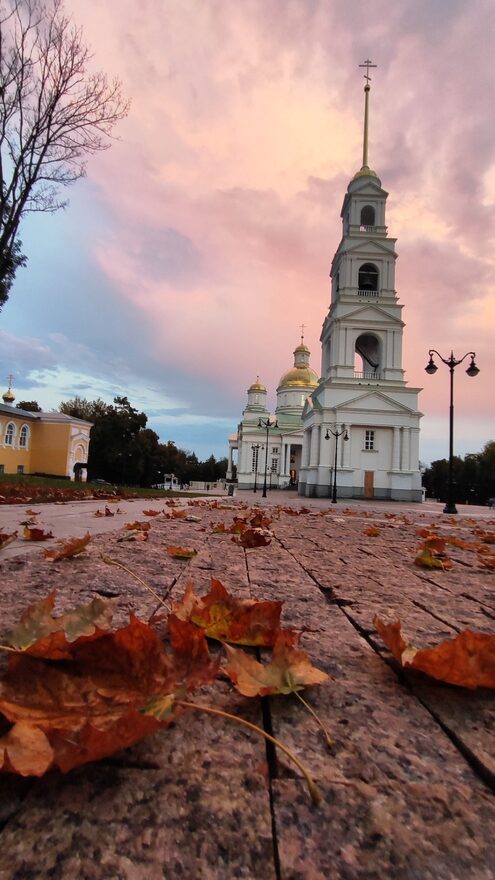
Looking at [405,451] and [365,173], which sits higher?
[365,173]

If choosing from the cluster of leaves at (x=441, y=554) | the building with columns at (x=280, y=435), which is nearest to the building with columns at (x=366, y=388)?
the building with columns at (x=280, y=435)

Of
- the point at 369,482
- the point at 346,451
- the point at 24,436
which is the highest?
the point at 24,436

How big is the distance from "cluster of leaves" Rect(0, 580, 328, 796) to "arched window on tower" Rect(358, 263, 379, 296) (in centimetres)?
3610

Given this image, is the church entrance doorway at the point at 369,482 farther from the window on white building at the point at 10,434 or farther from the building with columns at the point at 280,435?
the window on white building at the point at 10,434

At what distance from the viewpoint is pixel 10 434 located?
3912cm

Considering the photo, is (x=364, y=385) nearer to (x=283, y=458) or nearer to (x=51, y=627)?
(x=283, y=458)

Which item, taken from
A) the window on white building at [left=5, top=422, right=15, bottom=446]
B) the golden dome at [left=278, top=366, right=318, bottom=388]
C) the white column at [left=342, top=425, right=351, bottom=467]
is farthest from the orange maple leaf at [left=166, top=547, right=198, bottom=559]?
the golden dome at [left=278, top=366, right=318, bottom=388]

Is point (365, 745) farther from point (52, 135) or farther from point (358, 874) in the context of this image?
point (52, 135)

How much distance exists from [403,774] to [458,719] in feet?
0.68

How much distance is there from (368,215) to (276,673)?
39523 mm

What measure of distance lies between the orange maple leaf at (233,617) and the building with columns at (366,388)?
2997 cm

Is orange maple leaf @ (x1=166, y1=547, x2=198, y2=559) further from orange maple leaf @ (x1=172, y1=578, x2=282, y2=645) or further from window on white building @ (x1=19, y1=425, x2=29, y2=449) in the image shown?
window on white building @ (x1=19, y1=425, x2=29, y2=449)

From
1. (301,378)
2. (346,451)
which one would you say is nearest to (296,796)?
(346,451)

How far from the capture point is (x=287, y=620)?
1.42m
